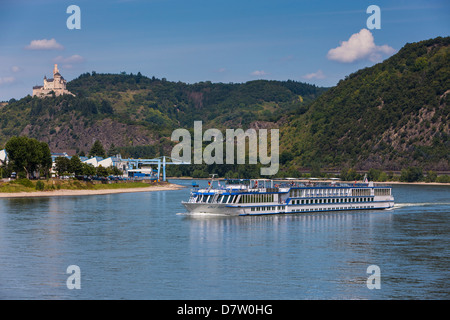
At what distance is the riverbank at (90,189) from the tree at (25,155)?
7.48 m

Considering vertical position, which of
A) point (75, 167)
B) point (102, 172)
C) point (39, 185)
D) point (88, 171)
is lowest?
point (39, 185)

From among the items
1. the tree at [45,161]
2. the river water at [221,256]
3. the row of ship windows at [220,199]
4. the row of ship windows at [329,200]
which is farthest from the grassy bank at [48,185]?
the row of ship windows at [329,200]

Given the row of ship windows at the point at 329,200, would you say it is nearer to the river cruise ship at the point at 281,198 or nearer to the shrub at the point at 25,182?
the river cruise ship at the point at 281,198

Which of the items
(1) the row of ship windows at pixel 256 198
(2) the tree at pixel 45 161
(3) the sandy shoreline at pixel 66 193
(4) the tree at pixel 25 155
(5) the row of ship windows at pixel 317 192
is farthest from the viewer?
(2) the tree at pixel 45 161

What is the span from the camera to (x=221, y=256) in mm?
55219

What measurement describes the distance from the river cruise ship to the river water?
2056 mm

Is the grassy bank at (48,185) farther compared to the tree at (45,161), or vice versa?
the tree at (45,161)

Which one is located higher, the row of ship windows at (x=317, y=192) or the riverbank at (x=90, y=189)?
the row of ship windows at (x=317, y=192)

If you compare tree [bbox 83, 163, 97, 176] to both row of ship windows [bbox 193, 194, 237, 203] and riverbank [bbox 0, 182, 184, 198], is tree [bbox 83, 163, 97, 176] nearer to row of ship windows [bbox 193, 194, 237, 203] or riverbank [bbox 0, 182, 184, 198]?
riverbank [bbox 0, 182, 184, 198]

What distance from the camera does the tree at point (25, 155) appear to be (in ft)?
421

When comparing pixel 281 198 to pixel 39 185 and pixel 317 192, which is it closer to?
pixel 317 192

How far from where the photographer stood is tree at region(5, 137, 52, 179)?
421ft

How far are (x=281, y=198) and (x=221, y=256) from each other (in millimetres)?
35420

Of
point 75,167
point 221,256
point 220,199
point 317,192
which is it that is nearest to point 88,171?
point 75,167
